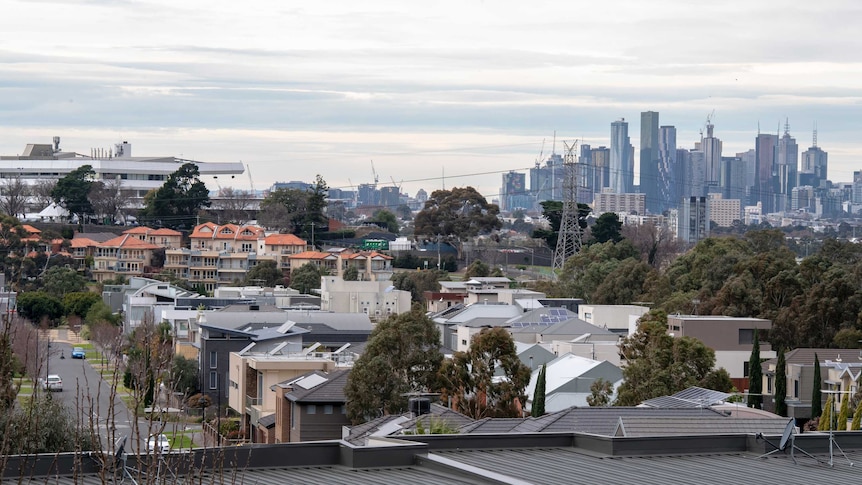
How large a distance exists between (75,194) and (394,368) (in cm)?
7040

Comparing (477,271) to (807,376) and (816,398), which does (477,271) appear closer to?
(807,376)

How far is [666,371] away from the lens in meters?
30.0

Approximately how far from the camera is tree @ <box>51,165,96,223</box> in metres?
95.6

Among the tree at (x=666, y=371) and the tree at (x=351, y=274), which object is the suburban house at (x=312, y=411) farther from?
the tree at (x=351, y=274)

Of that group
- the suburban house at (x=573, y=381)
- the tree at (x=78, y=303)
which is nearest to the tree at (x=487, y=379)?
the suburban house at (x=573, y=381)

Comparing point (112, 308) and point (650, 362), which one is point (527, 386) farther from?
point (112, 308)

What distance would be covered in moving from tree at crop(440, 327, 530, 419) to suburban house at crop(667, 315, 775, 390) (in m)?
10.4

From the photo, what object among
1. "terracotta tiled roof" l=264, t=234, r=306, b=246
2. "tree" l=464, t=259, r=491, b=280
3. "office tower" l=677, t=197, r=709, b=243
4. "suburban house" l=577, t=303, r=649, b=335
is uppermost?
"office tower" l=677, t=197, r=709, b=243

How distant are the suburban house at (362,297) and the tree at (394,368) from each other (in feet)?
93.2

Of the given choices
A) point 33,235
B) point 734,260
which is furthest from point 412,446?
point 33,235

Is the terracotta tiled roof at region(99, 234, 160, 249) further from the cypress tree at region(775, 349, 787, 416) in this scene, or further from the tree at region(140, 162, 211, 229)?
the cypress tree at region(775, 349, 787, 416)

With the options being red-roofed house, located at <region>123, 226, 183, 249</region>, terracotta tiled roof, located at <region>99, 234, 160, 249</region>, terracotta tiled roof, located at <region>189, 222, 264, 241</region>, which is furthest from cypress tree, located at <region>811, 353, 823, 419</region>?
red-roofed house, located at <region>123, 226, 183, 249</region>

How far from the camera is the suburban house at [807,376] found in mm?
32125

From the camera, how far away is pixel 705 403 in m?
23.1
